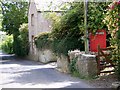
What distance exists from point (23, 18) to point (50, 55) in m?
19.9

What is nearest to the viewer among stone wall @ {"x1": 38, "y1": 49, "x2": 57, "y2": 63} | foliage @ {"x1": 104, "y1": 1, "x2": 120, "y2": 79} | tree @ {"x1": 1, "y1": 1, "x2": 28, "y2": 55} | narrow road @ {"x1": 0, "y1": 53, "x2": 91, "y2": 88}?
foliage @ {"x1": 104, "y1": 1, "x2": 120, "y2": 79}

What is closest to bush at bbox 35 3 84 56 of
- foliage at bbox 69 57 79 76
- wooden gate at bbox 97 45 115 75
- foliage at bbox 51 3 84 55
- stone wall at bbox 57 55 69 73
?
foliage at bbox 51 3 84 55

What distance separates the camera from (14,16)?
47.7 metres

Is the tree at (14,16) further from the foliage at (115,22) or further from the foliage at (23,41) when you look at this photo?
the foliage at (115,22)

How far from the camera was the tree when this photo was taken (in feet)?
156

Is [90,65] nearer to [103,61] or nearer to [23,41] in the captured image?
[103,61]

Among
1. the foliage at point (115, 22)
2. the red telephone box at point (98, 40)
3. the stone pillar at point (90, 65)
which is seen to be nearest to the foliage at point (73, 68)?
the stone pillar at point (90, 65)

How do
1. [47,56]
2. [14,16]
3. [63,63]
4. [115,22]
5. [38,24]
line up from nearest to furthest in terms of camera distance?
[115,22] < [63,63] < [47,56] < [38,24] < [14,16]

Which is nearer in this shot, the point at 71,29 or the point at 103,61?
the point at 103,61

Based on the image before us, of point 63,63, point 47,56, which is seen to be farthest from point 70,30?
point 47,56

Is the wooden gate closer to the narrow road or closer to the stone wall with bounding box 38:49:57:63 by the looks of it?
the narrow road

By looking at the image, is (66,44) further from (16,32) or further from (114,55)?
(16,32)

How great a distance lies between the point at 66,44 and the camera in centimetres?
1923

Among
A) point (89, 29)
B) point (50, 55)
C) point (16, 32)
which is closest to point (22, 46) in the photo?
point (16, 32)
